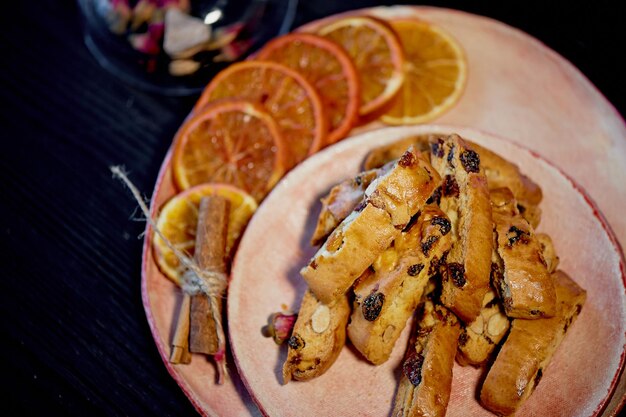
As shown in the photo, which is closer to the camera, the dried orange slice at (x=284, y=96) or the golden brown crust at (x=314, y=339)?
the golden brown crust at (x=314, y=339)

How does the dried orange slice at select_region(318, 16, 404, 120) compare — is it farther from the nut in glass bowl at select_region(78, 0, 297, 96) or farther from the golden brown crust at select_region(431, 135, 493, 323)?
the golden brown crust at select_region(431, 135, 493, 323)

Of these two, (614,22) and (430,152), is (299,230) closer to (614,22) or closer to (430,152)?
(430,152)

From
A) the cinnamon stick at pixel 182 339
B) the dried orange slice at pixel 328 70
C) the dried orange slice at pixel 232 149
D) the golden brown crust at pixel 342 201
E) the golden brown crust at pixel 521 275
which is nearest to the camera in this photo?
the golden brown crust at pixel 521 275

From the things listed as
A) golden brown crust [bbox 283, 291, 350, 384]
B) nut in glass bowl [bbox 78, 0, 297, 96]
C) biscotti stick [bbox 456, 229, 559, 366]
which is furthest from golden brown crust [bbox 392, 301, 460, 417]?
A: nut in glass bowl [bbox 78, 0, 297, 96]

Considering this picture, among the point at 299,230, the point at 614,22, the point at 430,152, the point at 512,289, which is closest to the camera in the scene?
the point at 512,289

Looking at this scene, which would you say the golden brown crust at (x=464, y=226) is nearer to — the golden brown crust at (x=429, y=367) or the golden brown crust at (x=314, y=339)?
the golden brown crust at (x=429, y=367)

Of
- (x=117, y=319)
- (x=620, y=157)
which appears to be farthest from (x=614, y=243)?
(x=117, y=319)

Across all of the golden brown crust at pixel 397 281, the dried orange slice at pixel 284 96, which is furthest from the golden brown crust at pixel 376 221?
the dried orange slice at pixel 284 96
